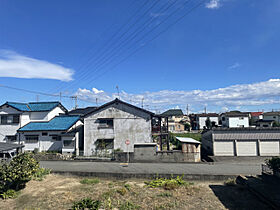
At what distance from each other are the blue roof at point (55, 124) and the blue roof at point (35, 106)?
2.15 meters

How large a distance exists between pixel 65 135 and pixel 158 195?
53.4ft

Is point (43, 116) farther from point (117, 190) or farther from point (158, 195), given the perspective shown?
point (158, 195)

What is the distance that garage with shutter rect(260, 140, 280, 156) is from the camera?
18734mm

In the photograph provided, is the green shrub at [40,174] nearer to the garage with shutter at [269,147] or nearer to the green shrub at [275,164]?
the green shrub at [275,164]

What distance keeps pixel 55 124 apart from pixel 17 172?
15191mm

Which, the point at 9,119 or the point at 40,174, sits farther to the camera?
the point at 9,119

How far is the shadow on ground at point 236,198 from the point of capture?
Answer: 8438mm

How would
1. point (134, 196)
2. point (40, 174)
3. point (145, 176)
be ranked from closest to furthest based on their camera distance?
point (134, 196), point (145, 176), point (40, 174)

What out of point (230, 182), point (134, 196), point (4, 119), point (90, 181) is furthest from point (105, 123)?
point (4, 119)

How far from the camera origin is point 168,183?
11.2 metres

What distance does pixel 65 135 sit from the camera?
71.6 ft

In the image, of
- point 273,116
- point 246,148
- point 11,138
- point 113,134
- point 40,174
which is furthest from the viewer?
point 273,116

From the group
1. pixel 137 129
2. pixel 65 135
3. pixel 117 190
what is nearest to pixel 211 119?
pixel 137 129

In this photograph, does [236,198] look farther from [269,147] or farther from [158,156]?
A: [269,147]
